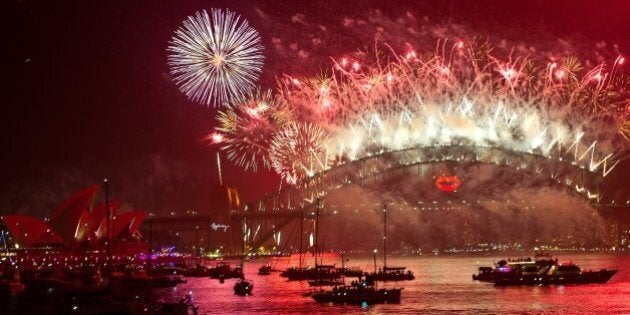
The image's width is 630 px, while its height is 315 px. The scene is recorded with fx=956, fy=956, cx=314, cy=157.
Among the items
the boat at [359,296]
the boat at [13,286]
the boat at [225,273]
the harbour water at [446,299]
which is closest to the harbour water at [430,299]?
the harbour water at [446,299]

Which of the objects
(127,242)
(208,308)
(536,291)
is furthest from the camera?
(127,242)

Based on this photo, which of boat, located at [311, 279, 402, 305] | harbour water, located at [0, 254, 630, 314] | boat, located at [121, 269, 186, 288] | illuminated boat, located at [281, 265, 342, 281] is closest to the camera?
harbour water, located at [0, 254, 630, 314]

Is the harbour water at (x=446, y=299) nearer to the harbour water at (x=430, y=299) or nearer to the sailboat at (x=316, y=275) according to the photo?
the harbour water at (x=430, y=299)

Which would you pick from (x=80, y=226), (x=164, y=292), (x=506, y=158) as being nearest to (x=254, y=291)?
(x=164, y=292)

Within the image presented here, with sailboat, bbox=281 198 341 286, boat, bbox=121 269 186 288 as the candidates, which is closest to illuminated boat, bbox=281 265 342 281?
sailboat, bbox=281 198 341 286

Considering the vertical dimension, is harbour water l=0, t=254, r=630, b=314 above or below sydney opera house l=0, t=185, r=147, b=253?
Result: below

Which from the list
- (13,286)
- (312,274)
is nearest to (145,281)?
(13,286)

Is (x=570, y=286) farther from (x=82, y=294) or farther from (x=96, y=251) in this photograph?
(x=96, y=251)

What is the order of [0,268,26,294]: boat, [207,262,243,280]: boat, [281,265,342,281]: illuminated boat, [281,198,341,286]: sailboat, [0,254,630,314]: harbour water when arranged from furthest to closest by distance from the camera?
[207,262,243,280]: boat < [281,265,342,281]: illuminated boat < [281,198,341,286]: sailboat < [0,268,26,294]: boat < [0,254,630,314]: harbour water

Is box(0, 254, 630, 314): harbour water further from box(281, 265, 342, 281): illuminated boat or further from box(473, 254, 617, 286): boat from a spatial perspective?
box(281, 265, 342, 281): illuminated boat
